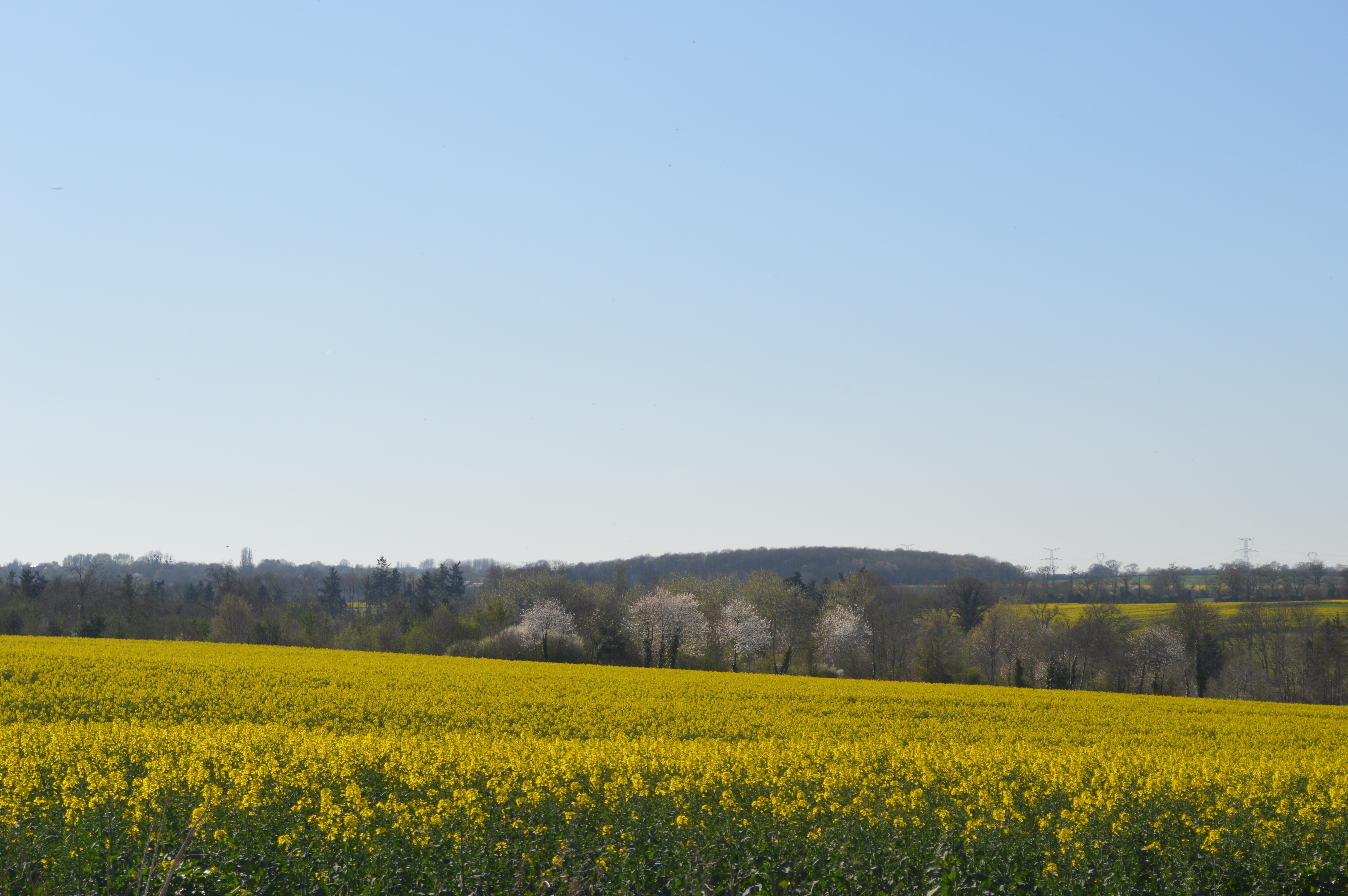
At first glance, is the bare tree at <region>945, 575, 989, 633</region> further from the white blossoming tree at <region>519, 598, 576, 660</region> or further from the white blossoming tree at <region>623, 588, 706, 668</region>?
the white blossoming tree at <region>519, 598, 576, 660</region>

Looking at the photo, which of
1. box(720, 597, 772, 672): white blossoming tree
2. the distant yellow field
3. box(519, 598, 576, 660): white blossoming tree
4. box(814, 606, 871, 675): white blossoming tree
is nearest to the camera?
box(519, 598, 576, 660): white blossoming tree

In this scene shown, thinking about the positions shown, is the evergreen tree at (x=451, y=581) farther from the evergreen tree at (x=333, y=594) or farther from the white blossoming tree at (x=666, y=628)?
the white blossoming tree at (x=666, y=628)

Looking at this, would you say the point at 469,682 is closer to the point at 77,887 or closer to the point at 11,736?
the point at 11,736

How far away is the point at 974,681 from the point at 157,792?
59009mm

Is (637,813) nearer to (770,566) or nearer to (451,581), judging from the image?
(451,581)

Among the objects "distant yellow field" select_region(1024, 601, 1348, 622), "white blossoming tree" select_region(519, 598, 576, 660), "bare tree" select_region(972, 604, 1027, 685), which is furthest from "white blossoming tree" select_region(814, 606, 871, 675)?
"distant yellow field" select_region(1024, 601, 1348, 622)

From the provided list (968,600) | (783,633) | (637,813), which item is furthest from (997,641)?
(637,813)

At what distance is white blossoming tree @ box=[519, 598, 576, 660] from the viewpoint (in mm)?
65062

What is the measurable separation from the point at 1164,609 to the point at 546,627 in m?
92.2

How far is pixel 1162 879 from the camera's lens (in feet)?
29.3

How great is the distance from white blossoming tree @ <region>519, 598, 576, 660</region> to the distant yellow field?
47733 mm

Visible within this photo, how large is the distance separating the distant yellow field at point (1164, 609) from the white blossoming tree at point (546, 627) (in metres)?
47.7

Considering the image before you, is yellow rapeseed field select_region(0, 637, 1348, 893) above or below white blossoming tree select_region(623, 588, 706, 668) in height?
above

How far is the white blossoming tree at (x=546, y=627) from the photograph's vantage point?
6506cm
